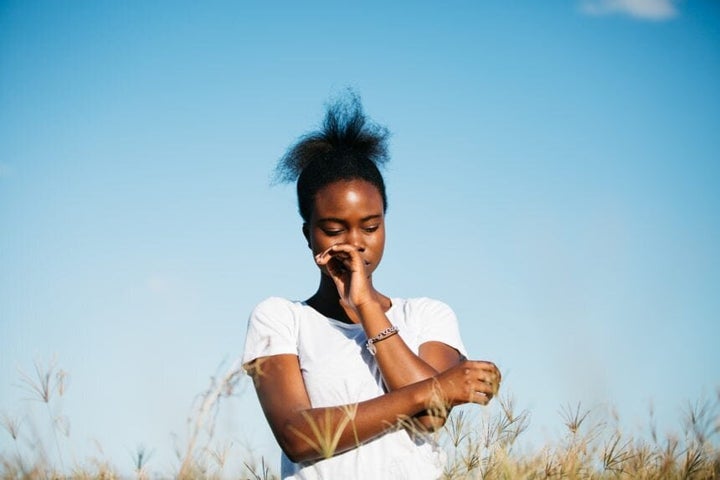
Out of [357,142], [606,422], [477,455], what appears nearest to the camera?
[477,455]

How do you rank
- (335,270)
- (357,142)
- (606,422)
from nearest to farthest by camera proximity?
(606,422), (335,270), (357,142)

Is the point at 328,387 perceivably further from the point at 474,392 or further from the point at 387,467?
the point at 474,392

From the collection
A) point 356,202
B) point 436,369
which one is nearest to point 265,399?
point 436,369

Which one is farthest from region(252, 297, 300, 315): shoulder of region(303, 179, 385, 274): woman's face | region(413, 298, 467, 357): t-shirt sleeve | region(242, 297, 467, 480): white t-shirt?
region(413, 298, 467, 357): t-shirt sleeve

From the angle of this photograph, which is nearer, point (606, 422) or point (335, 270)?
point (606, 422)

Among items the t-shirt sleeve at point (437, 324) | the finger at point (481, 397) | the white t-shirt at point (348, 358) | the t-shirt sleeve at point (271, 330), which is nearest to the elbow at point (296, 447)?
the white t-shirt at point (348, 358)

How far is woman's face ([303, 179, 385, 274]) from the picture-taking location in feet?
11.6

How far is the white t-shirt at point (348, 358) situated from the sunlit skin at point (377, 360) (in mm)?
76

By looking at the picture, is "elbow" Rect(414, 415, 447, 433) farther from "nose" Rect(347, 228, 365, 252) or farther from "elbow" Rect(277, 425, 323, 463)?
"nose" Rect(347, 228, 365, 252)

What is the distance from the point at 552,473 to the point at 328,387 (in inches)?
40.4

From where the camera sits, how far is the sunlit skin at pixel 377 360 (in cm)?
288

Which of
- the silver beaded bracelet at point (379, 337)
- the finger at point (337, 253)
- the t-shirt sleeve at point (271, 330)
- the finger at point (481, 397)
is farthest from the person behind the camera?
the finger at point (337, 253)

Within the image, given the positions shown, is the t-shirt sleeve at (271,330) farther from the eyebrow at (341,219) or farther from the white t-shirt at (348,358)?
the eyebrow at (341,219)

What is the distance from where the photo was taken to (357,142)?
4.41m
